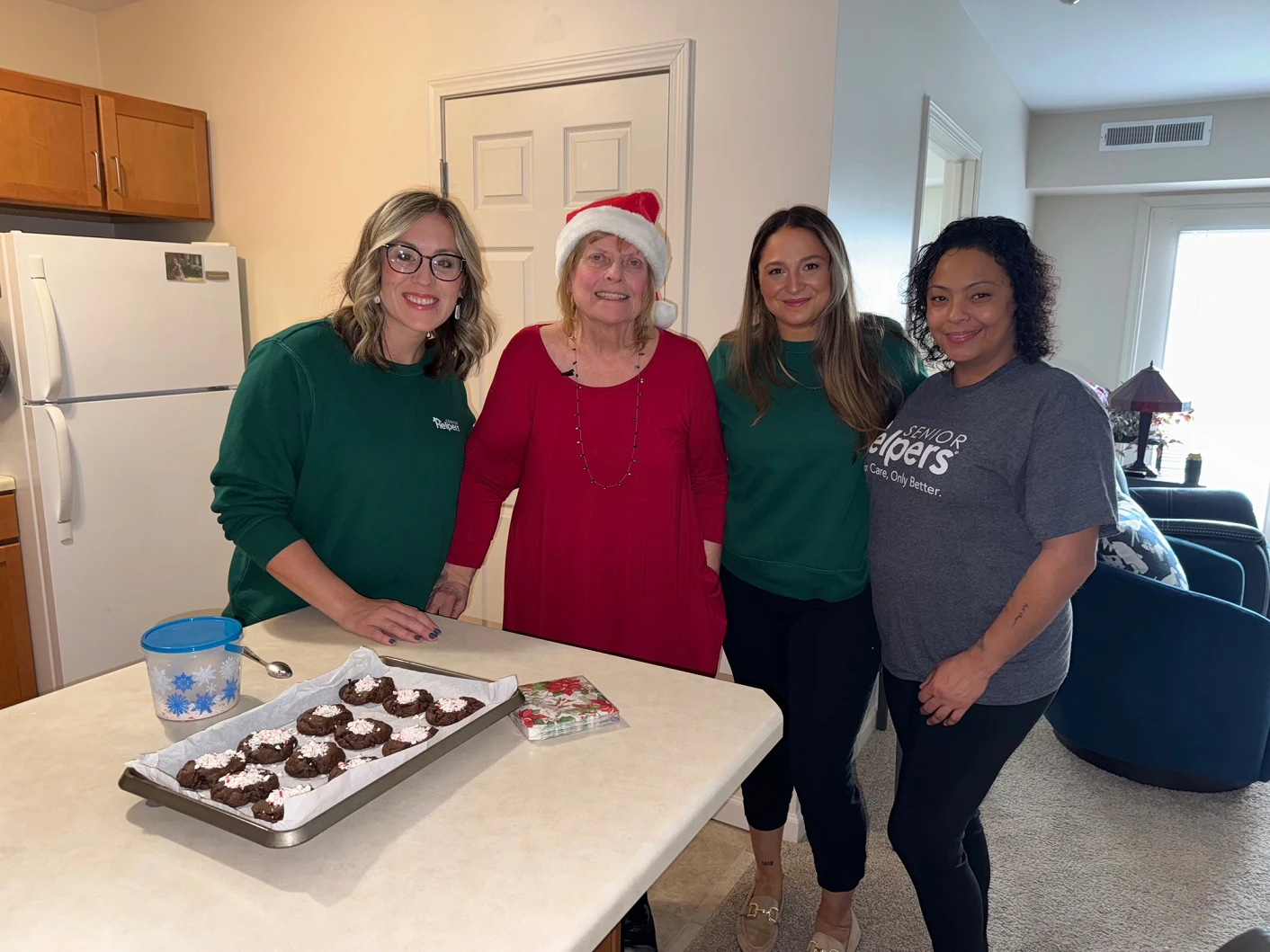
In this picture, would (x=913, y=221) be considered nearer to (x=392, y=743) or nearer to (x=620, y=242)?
(x=620, y=242)

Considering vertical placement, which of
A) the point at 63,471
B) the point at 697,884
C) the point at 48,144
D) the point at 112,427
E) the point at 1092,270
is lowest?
the point at 697,884

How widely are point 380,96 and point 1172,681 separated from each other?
320 cm

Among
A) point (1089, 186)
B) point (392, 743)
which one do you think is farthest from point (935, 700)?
point (1089, 186)

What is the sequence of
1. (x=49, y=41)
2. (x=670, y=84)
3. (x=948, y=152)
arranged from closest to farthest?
(x=670, y=84) < (x=49, y=41) < (x=948, y=152)

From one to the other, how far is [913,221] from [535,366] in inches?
78.0

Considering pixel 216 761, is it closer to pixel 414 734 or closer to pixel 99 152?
pixel 414 734

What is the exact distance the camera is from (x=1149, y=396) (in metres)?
3.94

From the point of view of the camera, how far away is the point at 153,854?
2.50ft

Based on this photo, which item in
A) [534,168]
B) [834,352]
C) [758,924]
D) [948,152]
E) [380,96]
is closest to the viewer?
[834,352]

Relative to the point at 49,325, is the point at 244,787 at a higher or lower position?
lower

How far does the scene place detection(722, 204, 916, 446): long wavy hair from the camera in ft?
5.29

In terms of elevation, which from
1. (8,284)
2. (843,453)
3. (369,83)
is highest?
(369,83)

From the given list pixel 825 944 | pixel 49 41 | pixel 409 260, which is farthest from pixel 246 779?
A: pixel 49 41

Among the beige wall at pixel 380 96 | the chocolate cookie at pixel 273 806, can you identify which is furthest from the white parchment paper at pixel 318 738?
the beige wall at pixel 380 96
